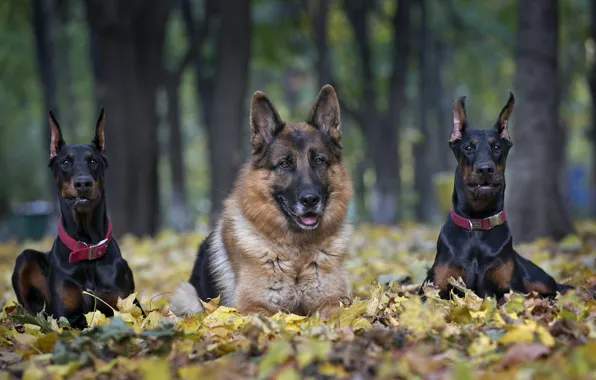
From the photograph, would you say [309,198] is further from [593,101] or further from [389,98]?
[389,98]

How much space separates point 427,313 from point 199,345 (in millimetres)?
1473

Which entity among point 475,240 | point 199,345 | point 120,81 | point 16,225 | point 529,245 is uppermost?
point 120,81

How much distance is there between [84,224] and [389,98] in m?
16.9

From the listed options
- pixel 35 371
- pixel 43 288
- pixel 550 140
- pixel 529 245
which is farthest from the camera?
pixel 550 140

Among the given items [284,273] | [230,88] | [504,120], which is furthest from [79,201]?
[230,88]

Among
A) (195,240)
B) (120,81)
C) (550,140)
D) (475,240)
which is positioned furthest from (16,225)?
(475,240)

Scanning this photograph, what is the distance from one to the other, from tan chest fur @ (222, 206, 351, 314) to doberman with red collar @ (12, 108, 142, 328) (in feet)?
3.42

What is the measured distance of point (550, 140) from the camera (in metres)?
12.0

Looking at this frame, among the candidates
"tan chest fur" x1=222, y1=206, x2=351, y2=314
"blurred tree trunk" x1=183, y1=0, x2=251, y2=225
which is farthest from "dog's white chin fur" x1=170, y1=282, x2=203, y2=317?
"blurred tree trunk" x1=183, y1=0, x2=251, y2=225

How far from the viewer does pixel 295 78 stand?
112 feet

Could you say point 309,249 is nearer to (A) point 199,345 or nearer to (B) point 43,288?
(A) point 199,345

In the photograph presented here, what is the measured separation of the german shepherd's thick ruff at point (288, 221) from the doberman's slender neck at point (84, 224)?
1.06 meters

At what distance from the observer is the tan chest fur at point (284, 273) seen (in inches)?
244

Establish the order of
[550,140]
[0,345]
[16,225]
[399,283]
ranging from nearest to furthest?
[0,345], [399,283], [550,140], [16,225]
